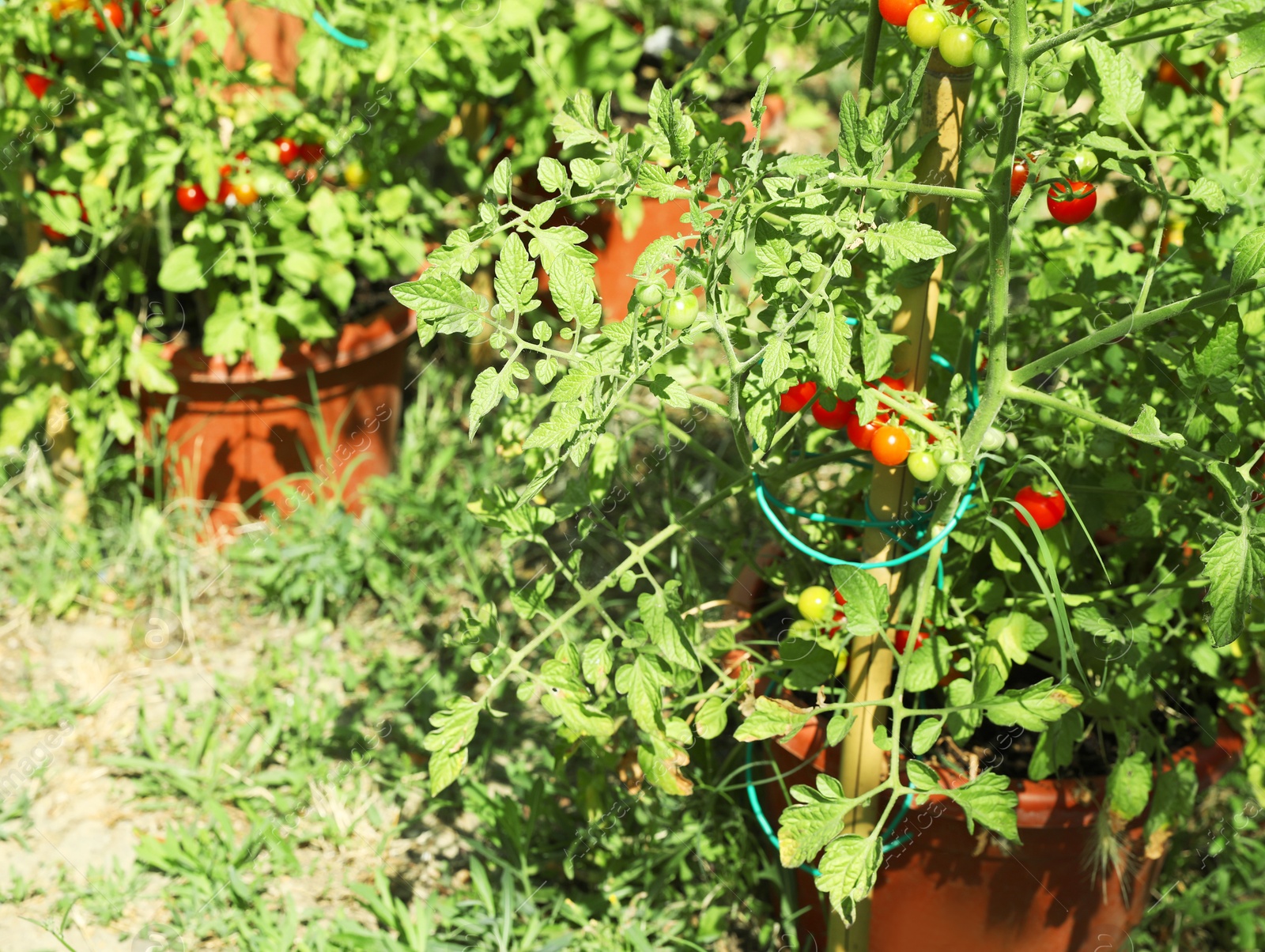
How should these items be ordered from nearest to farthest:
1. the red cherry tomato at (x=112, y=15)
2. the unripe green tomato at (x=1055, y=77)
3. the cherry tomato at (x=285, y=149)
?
the unripe green tomato at (x=1055, y=77) → the red cherry tomato at (x=112, y=15) → the cherry tomato at (x=285, y=149)

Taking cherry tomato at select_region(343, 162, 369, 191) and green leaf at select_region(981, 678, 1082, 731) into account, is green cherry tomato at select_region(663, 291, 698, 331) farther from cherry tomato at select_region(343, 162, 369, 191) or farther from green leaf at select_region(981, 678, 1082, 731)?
cherry tomato at select_region(343, 162, 369, 191)

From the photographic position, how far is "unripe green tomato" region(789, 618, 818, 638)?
131 centimetres

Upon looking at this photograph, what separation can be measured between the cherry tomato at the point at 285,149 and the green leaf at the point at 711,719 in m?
1.34

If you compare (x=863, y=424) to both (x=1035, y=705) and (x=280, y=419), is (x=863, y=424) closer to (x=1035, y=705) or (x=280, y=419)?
(x=1035, y=705)

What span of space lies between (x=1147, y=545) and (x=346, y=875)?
1.25 m

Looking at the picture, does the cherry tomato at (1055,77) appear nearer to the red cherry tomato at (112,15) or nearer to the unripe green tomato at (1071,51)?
the unripe green tomato at (1071,51)

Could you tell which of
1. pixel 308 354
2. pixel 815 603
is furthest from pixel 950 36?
pixel 308 354

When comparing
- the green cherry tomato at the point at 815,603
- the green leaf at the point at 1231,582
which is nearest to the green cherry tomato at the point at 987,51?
the green leaf at the point at 1231,582

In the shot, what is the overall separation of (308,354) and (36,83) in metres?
0.65

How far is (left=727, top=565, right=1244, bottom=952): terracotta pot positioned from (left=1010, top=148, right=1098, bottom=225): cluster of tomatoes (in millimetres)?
639

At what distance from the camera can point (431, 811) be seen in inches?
71.5

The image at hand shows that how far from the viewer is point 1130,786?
1.28m

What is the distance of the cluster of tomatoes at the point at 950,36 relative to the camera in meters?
0.99

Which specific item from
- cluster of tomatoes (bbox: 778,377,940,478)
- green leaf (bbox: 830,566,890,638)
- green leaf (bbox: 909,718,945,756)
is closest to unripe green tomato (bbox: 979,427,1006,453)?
cluster of tomatoes (bbox: 778,377,940,478)
